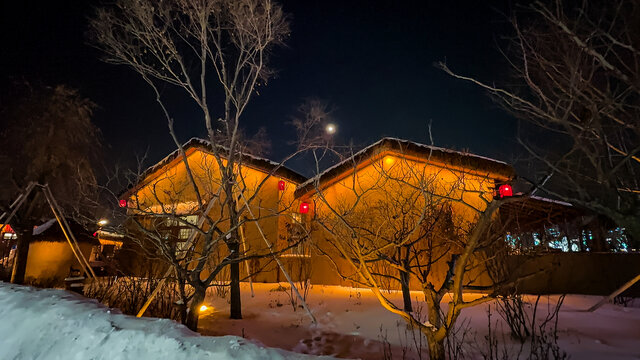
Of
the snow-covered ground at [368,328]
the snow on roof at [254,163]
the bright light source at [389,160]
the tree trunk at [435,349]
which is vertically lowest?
the snow-covered ground at [368,328]

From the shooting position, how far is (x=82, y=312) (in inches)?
133

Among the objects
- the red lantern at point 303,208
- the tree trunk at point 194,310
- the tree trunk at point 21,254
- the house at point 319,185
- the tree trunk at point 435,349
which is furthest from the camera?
the red lantern at point 303,208

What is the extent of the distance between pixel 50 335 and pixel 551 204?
13.1 metres

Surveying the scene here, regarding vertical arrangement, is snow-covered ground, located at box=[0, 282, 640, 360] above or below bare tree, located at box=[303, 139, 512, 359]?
below

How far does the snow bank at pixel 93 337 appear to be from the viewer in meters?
2.51

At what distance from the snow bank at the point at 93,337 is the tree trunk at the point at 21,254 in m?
8.20

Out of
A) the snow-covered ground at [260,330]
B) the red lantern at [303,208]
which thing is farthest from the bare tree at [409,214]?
the snow-covered ground at [260,330]

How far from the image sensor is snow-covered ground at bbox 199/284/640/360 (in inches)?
213

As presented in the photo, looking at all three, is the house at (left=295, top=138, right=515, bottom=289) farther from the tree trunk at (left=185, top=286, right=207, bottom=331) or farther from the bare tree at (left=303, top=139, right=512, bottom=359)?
the tree trunk at (left=185, top=286, right=207, bottom=331)

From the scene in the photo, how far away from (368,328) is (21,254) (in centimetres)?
1101

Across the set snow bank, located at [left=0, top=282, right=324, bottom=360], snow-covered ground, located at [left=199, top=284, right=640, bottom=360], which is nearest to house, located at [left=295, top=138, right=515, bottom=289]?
snow-covered ground, located at [left=199, top=284, right=640, bottom=360]

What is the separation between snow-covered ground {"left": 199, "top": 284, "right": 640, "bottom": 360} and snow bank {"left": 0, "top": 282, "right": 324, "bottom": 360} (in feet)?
10.6

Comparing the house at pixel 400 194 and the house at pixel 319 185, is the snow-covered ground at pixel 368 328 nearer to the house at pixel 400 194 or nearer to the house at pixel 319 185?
the house at pixel 400 194

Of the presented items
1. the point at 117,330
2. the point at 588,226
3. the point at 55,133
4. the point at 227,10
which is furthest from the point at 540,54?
the point at 55,133
